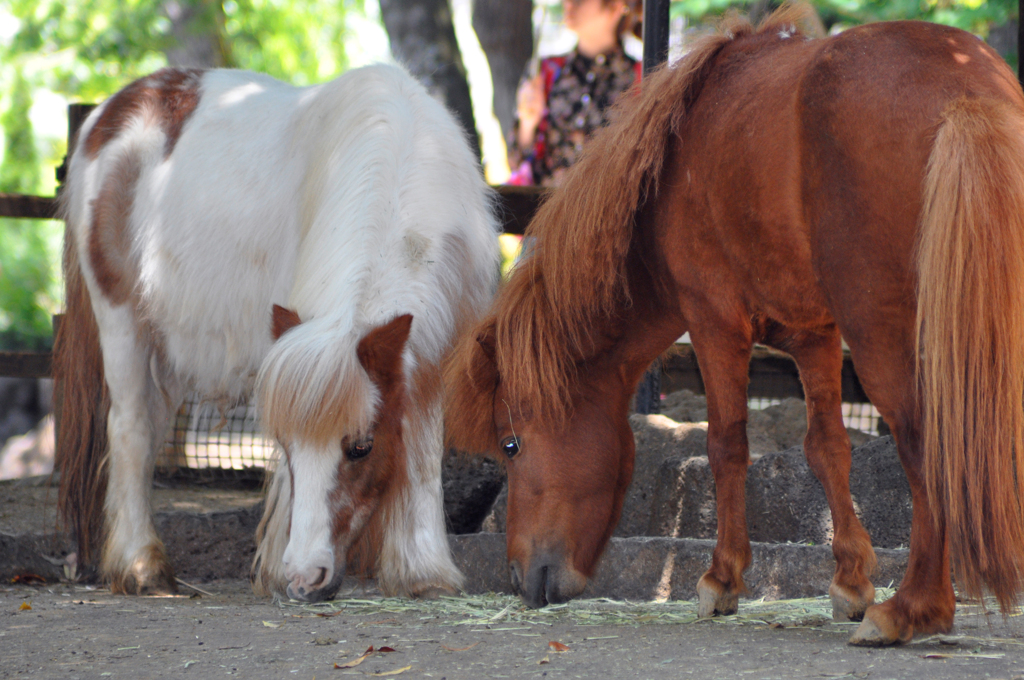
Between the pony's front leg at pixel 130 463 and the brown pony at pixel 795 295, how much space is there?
1.51m

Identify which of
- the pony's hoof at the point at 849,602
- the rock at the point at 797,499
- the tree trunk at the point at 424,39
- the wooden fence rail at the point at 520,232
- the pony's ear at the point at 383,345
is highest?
the tree trunk at the point at 424,39

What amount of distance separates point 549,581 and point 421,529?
85 cm

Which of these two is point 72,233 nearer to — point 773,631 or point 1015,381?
point 773,631

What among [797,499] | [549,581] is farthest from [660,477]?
[549,581]

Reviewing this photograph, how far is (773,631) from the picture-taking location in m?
2.91

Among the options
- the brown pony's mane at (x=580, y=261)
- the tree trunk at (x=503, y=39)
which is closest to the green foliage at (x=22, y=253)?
the tree trunk at (x=503, y=39)

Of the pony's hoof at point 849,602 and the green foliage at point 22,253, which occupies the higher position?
the green foliage at point 22,253

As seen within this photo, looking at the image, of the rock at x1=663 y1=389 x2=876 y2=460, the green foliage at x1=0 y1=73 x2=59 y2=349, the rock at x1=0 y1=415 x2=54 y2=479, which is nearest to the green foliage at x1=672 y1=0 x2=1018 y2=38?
the rock at x1=663 y1=389 x2=876 y2=460

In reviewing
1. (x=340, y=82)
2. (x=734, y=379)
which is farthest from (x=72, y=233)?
(x=734, y=379)

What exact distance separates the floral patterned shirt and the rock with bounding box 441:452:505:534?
1.96 m

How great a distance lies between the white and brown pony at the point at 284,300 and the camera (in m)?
3.36

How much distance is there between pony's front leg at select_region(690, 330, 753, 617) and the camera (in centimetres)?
309

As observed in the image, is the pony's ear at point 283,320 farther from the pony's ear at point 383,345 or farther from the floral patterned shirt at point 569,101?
the floral patterned shirt at point 569,101

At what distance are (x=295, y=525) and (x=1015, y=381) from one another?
2138mm
